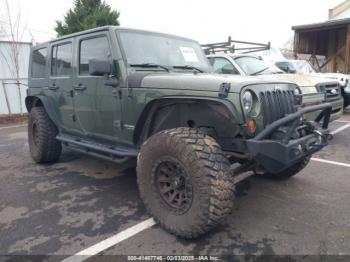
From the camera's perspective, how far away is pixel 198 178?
2627 millimetres

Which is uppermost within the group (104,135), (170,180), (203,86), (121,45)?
(121,45)

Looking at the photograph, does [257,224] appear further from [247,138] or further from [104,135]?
[104,135]

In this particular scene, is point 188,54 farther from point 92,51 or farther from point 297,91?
point 297,91

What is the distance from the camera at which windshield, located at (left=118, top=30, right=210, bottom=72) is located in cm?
368

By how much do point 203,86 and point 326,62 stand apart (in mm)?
19383

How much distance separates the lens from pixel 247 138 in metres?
2.72

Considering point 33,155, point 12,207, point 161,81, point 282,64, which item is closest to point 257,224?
point 161,81

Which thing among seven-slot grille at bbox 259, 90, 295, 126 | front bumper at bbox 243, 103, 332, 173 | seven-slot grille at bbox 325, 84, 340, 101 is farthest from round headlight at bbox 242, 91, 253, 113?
seven-slot grille at bbox 325, 84, 340, 101

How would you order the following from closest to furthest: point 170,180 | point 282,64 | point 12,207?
point 170,180 < point 12,207 < point 282,64

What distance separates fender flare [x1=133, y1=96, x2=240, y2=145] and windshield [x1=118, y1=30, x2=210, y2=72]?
2.11 feet

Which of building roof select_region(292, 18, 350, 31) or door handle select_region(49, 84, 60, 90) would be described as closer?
door handle select_region(49, 84, 60, 90)

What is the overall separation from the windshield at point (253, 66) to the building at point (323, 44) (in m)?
11.6

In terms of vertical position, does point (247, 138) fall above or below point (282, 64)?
below

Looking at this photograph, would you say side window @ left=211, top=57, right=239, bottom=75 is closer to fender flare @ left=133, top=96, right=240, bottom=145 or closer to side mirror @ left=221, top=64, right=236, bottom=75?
side mirror @ left=221, top=64, right=236, bottom=75
